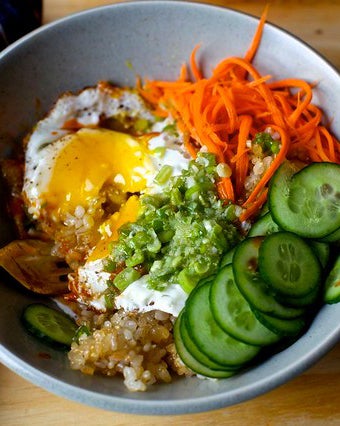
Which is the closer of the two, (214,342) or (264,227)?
(214,342)

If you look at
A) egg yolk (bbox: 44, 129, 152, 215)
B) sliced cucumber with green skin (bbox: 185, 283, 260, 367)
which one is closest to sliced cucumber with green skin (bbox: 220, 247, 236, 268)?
sliced cucumber with green skin (bbox: 185, 283, 260, 367)

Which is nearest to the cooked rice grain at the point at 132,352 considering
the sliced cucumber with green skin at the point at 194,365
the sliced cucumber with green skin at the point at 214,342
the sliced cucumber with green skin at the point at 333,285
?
the sliced cucumber with green skin at the point at 194,365

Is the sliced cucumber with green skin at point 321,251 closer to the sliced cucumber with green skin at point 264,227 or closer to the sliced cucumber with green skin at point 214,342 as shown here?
the sliced cucumber with green skin at point 264,227

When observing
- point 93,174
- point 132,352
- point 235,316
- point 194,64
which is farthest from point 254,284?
point 194,64

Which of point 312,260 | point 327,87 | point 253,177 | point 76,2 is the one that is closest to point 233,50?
point 327,87

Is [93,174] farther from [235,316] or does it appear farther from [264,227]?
[235,316]

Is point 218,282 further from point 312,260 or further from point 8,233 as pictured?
point 8,233

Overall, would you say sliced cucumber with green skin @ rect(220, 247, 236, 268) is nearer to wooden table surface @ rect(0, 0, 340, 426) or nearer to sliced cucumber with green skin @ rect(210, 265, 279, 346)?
sliced cucumber with green skin @ rect(210, 265, 279, 346)
